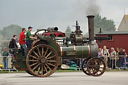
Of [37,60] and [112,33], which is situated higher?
[112,33]

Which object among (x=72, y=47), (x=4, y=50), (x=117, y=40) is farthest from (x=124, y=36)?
(x=72, y=47)

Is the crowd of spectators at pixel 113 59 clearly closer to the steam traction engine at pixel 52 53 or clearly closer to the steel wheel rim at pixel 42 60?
the steam traction engine at pixel 52 53

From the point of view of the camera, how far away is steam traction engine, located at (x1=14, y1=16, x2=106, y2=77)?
1522 centimetres

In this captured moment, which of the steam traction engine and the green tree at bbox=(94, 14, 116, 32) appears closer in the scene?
the steam traction engine

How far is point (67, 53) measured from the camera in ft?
53.1

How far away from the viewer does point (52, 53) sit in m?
15.5

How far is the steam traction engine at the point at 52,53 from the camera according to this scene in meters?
15.2

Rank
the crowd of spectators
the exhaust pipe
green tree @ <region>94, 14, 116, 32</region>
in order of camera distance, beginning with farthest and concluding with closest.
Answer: green tree @ <region>94, 14, 116, 32</region> → the crowd of spectators → the exhaust pipe

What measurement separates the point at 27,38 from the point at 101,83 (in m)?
4.39

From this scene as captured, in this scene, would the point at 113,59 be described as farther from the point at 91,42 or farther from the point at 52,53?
the point at 52,53

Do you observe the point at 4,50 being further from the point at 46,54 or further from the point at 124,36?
the point at 124,36

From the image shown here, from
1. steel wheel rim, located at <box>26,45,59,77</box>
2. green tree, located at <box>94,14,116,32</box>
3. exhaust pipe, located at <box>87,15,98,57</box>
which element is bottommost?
steel wheel rim, located at <box>26,45,59,77</box>

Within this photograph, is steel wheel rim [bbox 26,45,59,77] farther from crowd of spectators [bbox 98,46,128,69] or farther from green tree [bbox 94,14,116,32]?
green tree [bbox 94,14,116,32]

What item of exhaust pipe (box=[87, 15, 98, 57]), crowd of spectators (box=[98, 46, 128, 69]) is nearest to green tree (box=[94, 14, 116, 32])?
crowd of spectators (box=[98, 46, 128, 69])
